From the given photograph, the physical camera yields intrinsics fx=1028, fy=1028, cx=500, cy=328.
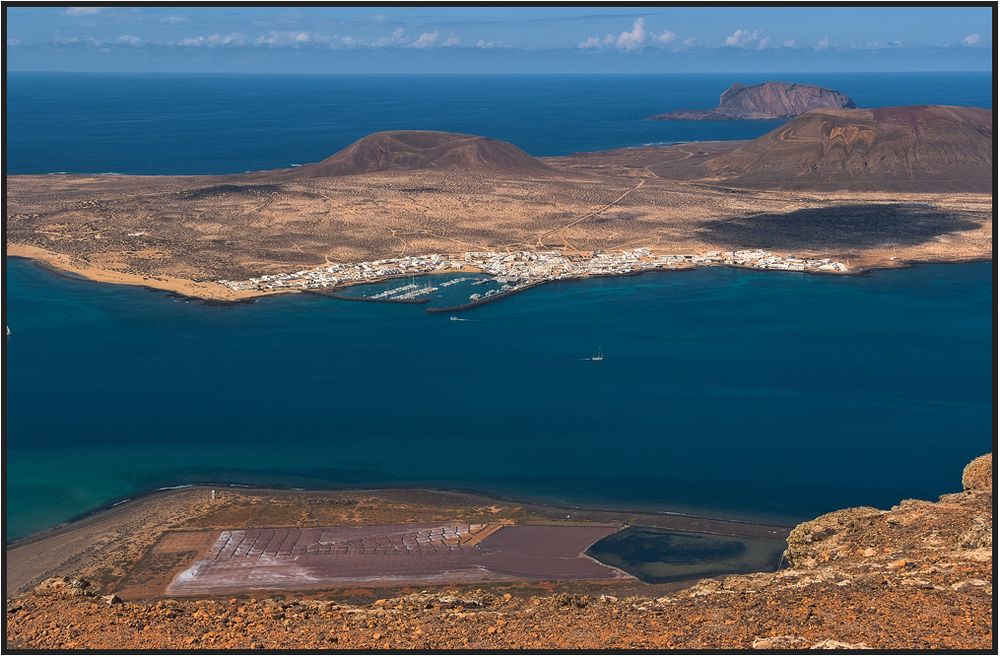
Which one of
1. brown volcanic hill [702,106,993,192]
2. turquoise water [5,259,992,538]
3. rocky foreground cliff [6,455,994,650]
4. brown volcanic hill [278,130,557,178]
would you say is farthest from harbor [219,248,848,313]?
rocky foreground cliff [6,455,994,650]

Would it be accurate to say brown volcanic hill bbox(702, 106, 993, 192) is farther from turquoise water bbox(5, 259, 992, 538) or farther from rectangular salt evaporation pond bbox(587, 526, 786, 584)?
rectangular salt evaporation pond bbox(587, 526, 786, 584)

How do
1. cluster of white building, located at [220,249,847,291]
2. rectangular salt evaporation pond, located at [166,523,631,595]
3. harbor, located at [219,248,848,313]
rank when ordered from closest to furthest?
rectangular salt evaporation pond, located at [166,523,631,595] → harbor, located at [219,248,848,313] → cluster of white building, located at [220,249,847,291]

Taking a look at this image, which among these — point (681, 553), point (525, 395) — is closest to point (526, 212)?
point (525, 395)

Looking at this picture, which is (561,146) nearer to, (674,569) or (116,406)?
(116,406)

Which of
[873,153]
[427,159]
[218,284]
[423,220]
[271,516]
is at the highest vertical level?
[427,159]

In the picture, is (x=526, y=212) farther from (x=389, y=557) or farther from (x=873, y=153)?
(x=389, y=557)

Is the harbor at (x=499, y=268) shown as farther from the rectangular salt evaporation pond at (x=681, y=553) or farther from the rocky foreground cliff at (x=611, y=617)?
the rocky foreground cliff at (x=611, y=617)
